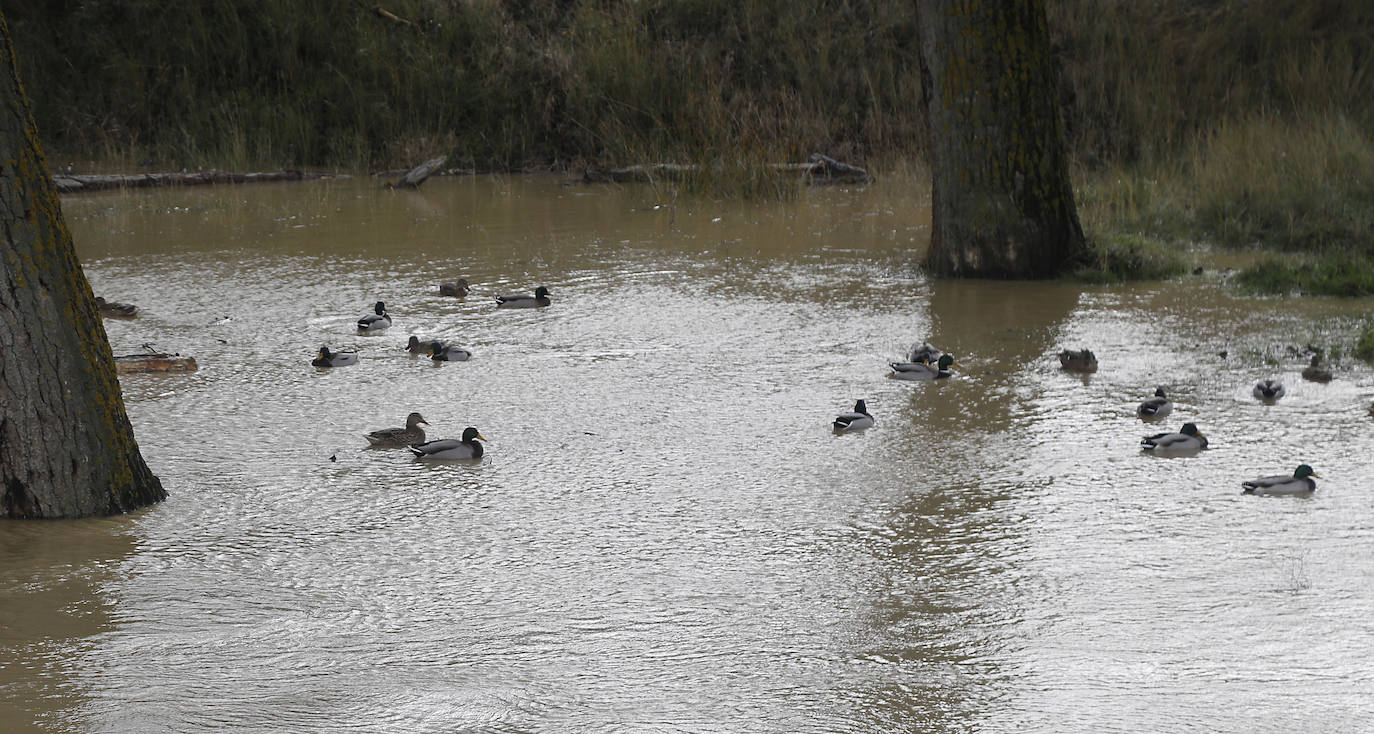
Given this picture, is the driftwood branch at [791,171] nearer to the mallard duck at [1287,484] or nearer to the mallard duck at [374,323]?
the mallard duck at [374,323]

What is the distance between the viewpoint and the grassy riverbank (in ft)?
62.7

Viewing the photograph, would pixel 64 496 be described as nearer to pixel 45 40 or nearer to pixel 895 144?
pixel 895 144

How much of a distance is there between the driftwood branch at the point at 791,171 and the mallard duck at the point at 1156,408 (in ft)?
35.1

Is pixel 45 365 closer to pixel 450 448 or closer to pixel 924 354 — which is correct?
pixel 450 448

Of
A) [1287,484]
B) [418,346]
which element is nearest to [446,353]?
[418,346]

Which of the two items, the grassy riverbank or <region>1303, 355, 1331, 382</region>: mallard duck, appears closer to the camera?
<region>1303, 355, 1331, 382</region>: mallard duck

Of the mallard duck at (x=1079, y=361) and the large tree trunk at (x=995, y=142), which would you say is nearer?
the mallard duck at (x=1079, y=361)

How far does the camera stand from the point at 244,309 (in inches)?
459

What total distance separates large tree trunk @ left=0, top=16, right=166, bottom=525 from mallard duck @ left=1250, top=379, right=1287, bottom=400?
6.14 m

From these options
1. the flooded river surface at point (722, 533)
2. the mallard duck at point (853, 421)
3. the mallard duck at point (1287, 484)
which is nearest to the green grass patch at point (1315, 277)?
the flooded river surface at point (722, 533)

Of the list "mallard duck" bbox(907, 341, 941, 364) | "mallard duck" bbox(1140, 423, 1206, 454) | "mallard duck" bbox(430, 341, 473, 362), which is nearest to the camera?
"mallard duck" bbox(1140, 423, 1206, 454)

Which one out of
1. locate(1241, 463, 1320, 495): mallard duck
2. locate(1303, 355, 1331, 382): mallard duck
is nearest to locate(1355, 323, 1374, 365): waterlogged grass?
locate(1303, 355, 1331, 382): mallard duck

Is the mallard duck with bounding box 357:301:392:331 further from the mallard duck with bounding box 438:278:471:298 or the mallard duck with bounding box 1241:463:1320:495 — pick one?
the mallard duck with bounding box 1241:463:1320:495

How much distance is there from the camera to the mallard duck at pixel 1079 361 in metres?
8.96
